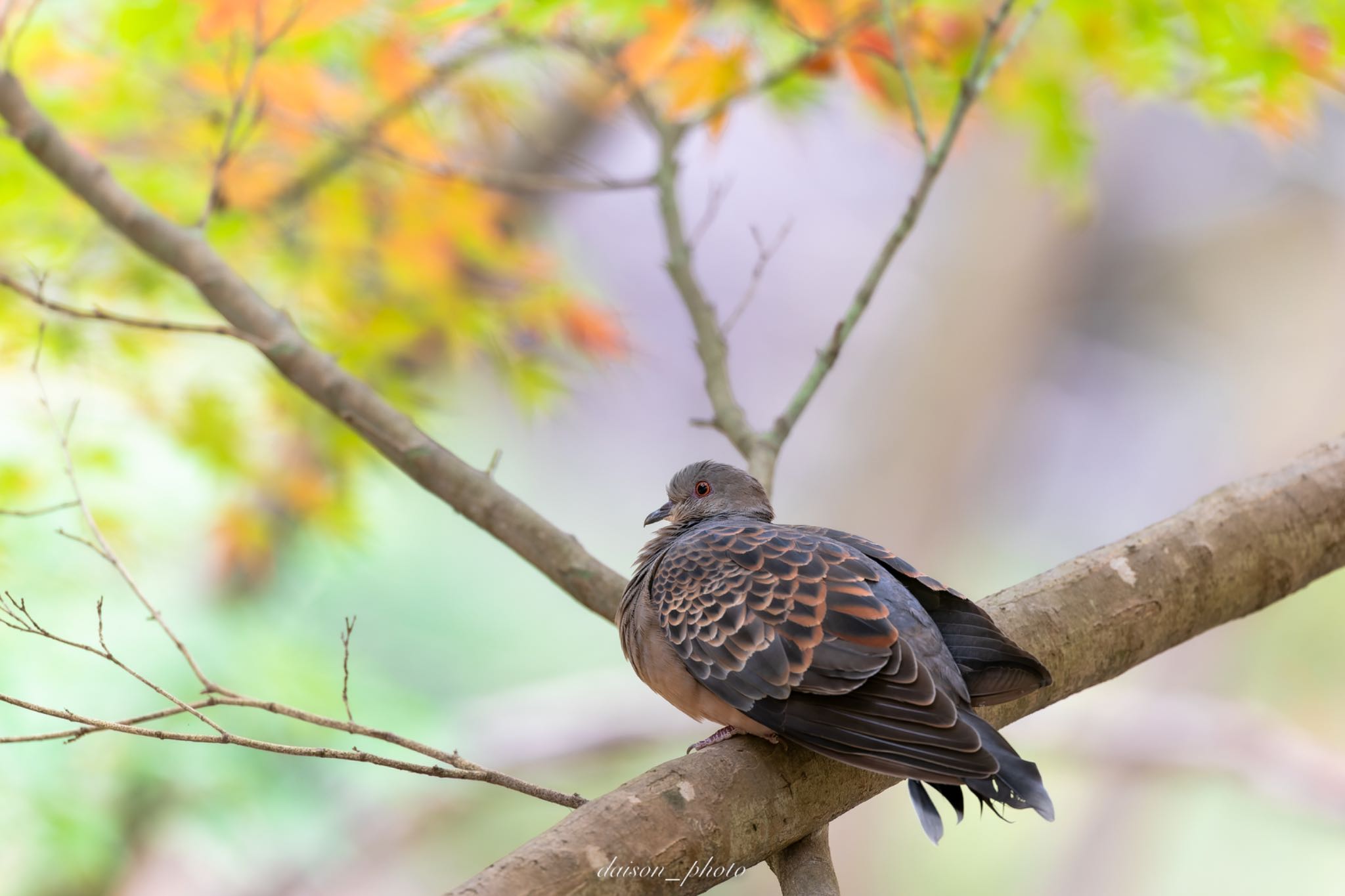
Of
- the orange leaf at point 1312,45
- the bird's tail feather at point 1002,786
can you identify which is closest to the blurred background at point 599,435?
the orange leaf at point 1312,45

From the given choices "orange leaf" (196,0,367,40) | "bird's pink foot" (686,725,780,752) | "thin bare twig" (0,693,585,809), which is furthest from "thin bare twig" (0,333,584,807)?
"orange leaf" (196,0,367,40)

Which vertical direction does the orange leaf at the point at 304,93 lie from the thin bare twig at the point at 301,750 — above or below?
above

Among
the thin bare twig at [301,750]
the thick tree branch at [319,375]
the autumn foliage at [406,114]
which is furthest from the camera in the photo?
the autumn foliage at [406,114]

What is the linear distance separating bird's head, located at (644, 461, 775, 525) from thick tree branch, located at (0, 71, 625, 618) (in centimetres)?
21

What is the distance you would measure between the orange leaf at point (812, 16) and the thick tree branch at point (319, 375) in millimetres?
1192

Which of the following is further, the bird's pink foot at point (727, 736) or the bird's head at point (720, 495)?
the bird's head at point (720, 495)

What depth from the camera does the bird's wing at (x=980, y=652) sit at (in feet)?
4.71

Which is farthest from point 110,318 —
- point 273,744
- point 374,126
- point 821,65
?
point 821,65

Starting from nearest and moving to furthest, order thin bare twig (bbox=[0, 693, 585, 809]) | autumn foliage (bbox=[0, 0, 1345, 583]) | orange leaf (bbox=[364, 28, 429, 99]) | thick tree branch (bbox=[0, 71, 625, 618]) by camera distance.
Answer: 1. thin bare twig (bbox=[0, 693, 585, 809])
2. thick tree branch (bbox=[0, 71, 625, 618])
3. autumn foliage (bbox=[0, 0, 1345, 583])
4. orange leaf (bbox=[364, 28, 429, 99])

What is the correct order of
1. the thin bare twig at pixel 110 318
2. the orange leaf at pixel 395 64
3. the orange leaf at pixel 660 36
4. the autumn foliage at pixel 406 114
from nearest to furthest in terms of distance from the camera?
the thin bare twig at pixel 110 318
the orange leaf at pixel 660 36
the autumn foliage at pixel 406 114
the orange leaf at pixel 395 64

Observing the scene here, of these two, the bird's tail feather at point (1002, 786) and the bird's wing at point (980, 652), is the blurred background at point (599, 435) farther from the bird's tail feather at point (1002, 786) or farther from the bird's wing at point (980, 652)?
the bird's tail feather at point (1002, 786)

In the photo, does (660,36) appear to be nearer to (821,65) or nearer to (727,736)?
(821,65)

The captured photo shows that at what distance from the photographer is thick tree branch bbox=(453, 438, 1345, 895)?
1157 millimetres

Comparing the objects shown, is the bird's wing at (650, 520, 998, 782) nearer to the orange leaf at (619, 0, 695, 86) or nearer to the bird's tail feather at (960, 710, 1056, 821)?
the bird's tail feather at (960, 710, 1056, 821)
